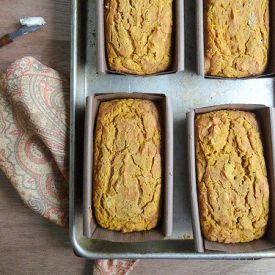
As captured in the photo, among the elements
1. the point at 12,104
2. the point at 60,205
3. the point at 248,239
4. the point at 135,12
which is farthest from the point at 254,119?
the point at 12,104

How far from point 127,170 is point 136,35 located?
17.2 inches

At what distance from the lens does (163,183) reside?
1258mm

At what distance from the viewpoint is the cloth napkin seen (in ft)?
4.35

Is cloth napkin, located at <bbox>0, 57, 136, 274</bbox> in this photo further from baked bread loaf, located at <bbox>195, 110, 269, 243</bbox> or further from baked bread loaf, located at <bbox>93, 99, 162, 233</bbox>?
baked bread loaf, located at <bbox>195, 110, 269, 243</bbox>

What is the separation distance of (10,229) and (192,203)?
666 millimetres

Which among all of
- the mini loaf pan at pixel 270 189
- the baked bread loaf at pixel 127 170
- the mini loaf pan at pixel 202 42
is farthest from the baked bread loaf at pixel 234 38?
the baked bread loaf at pixel 127 170

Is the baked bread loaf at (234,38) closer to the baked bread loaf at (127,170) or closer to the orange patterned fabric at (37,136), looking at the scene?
the baked bread loaf at (127,170)

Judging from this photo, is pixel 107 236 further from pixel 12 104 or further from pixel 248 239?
pixel 12 104

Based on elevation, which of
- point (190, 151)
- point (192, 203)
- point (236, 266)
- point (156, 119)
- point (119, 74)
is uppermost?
point (119, 74)

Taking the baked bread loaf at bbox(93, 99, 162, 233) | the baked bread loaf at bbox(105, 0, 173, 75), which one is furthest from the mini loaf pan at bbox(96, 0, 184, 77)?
the baked bread loaf at bbox(93, 99, 162, 233)

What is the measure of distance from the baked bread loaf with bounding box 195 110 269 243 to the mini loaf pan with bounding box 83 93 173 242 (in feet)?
0.32

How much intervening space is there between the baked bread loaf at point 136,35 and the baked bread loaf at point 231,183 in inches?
11.0

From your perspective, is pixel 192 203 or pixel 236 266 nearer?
pixel 192 203

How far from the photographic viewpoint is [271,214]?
1.24m
